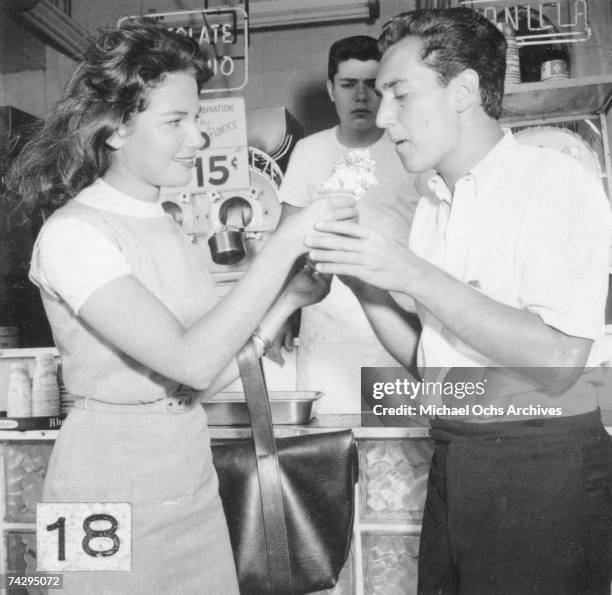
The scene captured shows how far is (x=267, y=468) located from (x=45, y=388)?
1063 millimetres

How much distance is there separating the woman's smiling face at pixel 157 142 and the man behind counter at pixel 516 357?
0.84 feet

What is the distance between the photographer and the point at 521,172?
3.05 feet

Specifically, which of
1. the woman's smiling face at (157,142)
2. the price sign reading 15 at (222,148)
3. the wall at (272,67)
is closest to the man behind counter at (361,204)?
the wall at (272,67)

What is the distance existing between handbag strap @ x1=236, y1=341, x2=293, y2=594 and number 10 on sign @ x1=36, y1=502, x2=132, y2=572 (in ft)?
0.68

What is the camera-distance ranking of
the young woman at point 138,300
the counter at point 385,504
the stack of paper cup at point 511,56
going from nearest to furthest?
the young woman at point 138,300 < the counter at point 385,504 < the stack of paper cup at point 511,56

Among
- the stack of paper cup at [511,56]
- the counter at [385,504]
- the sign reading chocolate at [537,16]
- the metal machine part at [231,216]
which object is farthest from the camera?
the metal machine part at [231,216]

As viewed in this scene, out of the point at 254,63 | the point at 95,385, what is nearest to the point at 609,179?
the point at 254,63

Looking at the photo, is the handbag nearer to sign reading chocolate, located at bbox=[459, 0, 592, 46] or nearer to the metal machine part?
sign reading chocolate, located at bbox=[459, 0, 592, 46]

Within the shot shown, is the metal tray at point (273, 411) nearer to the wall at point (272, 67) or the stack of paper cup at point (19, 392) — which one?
the stack of paper cup at point (19, 392)

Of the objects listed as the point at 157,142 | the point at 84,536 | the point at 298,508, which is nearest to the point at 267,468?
the point at 298,508

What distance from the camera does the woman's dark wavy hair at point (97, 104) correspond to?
909 mm

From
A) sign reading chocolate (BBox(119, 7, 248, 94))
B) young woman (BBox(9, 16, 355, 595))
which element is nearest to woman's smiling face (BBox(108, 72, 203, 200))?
young woman (BBox(9, 16, 355, 595))

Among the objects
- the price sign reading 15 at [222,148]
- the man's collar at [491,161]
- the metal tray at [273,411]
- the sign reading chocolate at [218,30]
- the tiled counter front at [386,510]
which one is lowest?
the tiled counter front at [386,510]

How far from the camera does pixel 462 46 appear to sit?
103 centimetres
